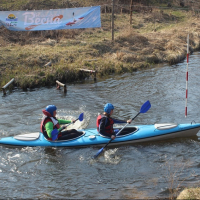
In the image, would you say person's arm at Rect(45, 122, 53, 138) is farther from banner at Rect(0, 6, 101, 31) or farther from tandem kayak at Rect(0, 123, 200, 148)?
banner at Rect(0, 6, 101, 31)

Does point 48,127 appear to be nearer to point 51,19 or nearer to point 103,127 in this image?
point 103,127

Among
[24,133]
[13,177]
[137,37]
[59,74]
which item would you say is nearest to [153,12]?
[137,37]

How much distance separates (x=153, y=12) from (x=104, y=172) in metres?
19.0

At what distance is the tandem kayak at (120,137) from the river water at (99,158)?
0.14 m

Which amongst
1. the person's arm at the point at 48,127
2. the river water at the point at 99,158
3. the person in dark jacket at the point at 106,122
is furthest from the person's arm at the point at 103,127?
the person's arm at the point at 48,127

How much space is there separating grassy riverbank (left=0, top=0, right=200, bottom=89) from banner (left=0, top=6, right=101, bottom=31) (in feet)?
2.94

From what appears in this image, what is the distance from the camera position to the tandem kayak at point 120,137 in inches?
263

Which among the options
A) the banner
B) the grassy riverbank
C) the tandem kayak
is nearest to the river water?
the tandem kayak

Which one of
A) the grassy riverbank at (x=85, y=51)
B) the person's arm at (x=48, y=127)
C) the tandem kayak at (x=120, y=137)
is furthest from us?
the grassy riverbank at (x=85, y=51)

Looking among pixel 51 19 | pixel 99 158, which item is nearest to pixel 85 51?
pixel 51 19

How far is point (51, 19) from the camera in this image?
14047 mm

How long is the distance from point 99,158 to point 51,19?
9.72 meters

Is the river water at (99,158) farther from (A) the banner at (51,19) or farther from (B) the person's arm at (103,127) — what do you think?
(A) the banner at (51,19)

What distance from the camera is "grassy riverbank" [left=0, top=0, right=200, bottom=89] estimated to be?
11453 mm
